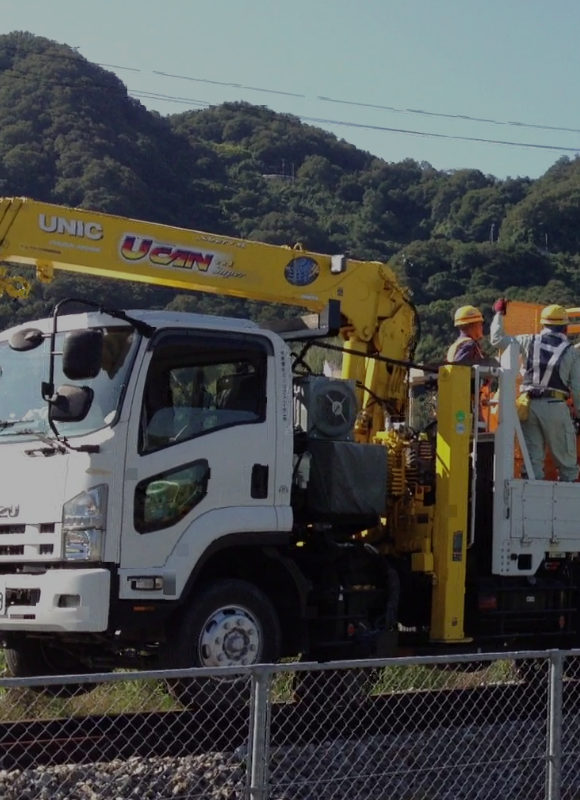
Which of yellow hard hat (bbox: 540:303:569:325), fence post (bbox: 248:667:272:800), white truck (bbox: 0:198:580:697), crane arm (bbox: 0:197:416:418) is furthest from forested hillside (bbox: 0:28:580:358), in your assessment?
fence post (bbox: 248:667:272:800)

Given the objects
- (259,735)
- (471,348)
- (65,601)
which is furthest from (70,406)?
(471,348)

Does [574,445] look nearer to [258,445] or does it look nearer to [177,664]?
[258,445]

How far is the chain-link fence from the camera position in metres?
6.17

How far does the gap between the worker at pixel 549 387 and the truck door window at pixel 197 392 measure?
2451 mm

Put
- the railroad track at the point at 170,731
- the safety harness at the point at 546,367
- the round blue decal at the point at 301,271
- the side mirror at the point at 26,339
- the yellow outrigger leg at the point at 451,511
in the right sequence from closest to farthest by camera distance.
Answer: the railroad track at the point at 170,731 < the side mirror at the point at 26,339 < the yellow outrigger leg at the point at 451,511 < the safety harness at the point at 546,367 < the round blue decal at the point at 301,271

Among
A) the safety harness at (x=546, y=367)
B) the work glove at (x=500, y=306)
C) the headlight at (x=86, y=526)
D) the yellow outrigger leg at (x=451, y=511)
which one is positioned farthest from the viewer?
the work glove at (x=500, y=306)

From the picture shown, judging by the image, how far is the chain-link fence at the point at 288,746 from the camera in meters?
6.17

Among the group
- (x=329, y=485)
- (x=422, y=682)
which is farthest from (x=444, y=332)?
(x=329, y=485)

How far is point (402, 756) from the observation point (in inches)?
310

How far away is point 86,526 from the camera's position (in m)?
7.98

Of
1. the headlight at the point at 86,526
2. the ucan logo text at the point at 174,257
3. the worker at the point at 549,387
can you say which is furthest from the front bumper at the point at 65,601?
the worker at the point at 549,387

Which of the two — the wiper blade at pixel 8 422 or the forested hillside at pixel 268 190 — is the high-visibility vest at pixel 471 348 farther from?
the forested hillside at pixel 268 190

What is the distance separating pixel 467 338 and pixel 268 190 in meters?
60.5

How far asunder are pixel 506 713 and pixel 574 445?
7.20 feet
